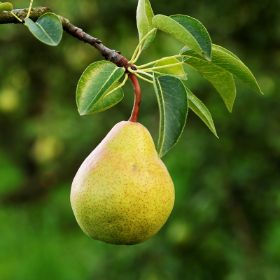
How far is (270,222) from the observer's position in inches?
108

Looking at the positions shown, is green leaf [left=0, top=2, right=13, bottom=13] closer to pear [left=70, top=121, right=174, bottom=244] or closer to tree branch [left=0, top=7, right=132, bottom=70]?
tree branch [left=0, top=7, right=132, bottom=70]

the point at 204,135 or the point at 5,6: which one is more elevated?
the point at 5,6

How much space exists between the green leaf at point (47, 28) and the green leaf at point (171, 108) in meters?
0.16

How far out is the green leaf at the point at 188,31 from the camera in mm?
1009

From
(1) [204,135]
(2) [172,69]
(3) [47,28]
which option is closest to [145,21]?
(2) [172,69]

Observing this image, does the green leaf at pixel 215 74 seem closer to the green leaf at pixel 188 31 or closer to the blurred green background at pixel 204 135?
the green leaf at pixel 188 31

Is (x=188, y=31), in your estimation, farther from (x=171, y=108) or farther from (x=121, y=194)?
(x=121, y=194)

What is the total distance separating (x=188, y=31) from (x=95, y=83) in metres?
0.14

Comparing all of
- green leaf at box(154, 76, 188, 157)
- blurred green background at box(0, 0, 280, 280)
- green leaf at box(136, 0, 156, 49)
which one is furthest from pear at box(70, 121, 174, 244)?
blurred green background at box(0, 0, 280, 280)

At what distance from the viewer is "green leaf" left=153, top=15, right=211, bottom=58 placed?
101 centimetres

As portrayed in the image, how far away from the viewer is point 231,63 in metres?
1.11

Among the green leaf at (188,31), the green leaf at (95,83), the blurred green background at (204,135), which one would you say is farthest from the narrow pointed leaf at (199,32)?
the blurred green background at (204,135)

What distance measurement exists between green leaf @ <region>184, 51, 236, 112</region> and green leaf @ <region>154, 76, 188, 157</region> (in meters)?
0.06

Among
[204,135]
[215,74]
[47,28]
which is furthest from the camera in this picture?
[204,135]
